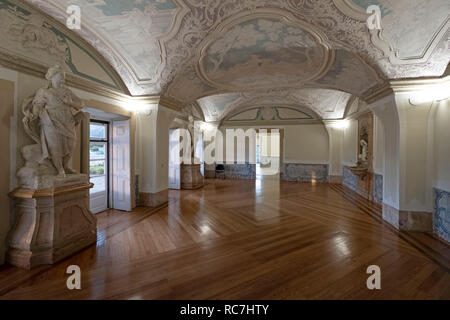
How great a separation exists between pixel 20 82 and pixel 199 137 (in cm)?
727

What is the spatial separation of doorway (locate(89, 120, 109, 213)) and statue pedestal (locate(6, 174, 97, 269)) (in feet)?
7.08

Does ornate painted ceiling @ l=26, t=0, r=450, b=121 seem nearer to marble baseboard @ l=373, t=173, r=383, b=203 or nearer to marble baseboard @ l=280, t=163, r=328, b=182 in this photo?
marble baseboard @ l=373, t=173, r=383, b=203

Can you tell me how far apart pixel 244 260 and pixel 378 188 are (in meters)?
5.50

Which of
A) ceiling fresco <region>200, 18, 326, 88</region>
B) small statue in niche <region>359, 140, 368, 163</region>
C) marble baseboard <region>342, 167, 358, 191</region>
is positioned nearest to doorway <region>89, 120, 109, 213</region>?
ceiling fresco <region>200, 18, 326, 88</region>

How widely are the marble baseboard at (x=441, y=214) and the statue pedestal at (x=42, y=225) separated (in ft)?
21.0

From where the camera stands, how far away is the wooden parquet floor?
224cm

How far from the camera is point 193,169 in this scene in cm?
850

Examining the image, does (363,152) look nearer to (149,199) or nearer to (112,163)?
(149,199)

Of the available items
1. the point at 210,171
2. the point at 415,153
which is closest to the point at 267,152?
the point at 210,171

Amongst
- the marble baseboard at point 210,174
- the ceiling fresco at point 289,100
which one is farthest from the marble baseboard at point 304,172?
the marble baseboard at point 210,174

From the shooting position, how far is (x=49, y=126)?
2822 mm

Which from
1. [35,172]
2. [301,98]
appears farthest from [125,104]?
[301,98]
